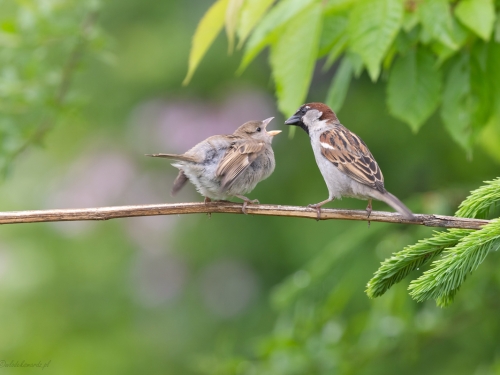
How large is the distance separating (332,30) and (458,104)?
646mm

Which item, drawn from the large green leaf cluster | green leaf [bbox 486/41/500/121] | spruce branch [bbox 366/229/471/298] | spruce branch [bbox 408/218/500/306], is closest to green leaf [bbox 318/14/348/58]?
the large green leaf cluster

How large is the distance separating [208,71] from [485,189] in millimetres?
3644

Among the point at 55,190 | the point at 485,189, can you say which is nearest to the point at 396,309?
the point at 485,189

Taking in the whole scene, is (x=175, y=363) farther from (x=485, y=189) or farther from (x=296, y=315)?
(x=485, y=189)

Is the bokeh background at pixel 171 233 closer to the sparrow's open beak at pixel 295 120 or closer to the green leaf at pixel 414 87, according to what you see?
the sparrow's open beak at pixel 295 120

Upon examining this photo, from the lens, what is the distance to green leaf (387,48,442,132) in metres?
2.60

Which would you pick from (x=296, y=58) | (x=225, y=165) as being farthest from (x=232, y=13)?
(x=225, y=165)

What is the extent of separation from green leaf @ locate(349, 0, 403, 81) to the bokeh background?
216cm

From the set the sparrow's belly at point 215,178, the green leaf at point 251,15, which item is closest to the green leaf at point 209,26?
the green leaf at point 251,15

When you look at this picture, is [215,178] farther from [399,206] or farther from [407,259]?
[407,259]

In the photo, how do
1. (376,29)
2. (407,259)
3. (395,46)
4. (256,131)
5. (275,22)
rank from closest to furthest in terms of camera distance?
(407,259), (376,29), (275,22), (395,46), (256,131)

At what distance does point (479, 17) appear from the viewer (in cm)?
228

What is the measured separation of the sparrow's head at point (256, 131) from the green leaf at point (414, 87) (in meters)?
1.07

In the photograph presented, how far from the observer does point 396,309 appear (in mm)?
3652
